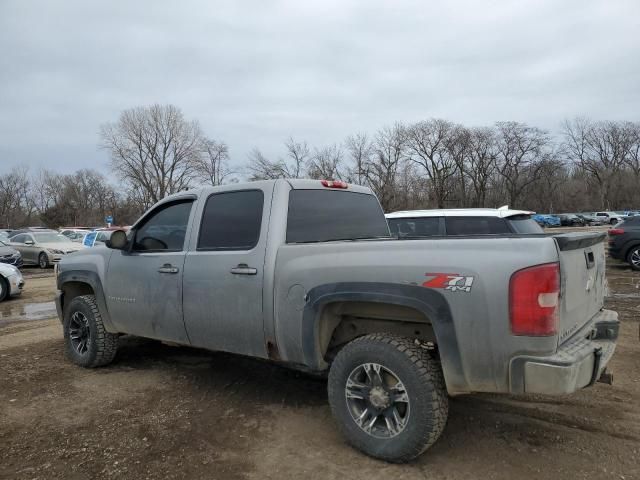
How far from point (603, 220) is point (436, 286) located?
2992 inches

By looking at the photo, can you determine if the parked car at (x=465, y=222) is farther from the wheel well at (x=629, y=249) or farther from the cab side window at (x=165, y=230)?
the wheel well at (x=629, y=249)

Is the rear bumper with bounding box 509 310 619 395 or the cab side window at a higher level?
the cab side window

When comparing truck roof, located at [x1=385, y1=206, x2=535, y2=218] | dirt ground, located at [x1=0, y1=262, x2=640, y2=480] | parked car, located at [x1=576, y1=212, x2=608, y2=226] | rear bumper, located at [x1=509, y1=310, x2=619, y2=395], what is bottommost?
parked car, located at [x1=576, y1=212, x2=608, y2=226]

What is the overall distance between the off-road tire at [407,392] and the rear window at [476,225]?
535cm

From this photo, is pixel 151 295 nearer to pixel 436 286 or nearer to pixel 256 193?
pixel 256 193

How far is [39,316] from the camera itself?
9.18 metres

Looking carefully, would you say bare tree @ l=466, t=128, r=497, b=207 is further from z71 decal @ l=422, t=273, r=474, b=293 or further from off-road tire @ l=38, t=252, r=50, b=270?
z71 decal @ l=422, t=273, r=474, b=293

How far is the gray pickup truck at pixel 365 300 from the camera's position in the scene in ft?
8.98

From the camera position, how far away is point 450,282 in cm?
286

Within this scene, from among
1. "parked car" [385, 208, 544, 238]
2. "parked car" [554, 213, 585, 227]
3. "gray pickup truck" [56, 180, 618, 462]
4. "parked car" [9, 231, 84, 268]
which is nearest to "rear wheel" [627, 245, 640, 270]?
"parked car" [385, 208, 544, 238]

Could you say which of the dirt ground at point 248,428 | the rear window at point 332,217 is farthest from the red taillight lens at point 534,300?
the rear window at point 332,217

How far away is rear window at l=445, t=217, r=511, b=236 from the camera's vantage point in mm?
8090

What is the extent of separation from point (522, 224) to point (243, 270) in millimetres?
5945

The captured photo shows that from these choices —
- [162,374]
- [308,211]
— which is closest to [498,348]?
[308,211]
